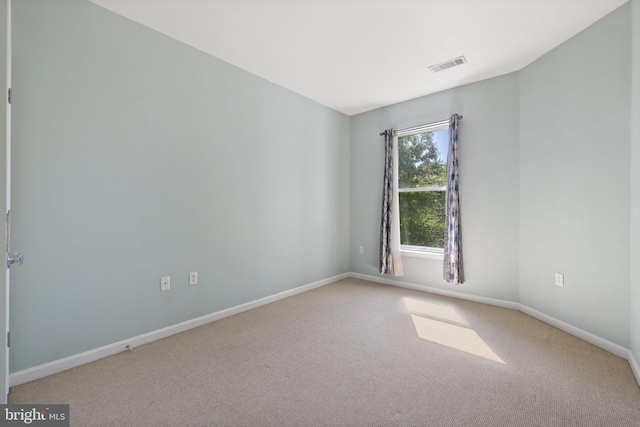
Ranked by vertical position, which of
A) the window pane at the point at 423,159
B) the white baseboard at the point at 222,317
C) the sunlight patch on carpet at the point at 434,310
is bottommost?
the sunlight patch on carpet at the point at 434,310

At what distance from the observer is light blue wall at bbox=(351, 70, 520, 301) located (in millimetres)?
3102

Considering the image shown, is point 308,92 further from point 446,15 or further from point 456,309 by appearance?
point 456,309

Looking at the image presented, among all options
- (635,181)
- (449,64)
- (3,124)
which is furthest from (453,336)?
(3,124)

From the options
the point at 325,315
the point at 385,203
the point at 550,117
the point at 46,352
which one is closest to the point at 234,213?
the point at 325,315

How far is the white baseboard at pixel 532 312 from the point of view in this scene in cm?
215

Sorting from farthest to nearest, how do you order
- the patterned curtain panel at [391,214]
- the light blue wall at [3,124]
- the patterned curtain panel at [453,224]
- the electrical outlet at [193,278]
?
the patterned curtain panel at [391,214]
the patterned curtain panel at [453,224]
the electrical outlet at [193,278]
the light blue wall at [3,124]

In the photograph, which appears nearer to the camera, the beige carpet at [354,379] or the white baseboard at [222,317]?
the beige carpet at [354,379]

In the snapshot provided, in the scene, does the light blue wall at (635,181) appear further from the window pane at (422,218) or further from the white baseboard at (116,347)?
the white baseboard at (116,347)

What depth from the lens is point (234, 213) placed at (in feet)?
9.58

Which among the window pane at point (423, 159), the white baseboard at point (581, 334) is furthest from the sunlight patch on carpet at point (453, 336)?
the window pane at point (423, 159)

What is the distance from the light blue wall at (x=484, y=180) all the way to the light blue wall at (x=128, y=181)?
6.41ft

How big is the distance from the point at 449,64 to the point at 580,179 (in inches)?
64.1

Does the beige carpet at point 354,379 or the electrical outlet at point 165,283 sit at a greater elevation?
the electrical outlet at point 165,283

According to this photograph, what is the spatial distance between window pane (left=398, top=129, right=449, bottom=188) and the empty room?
4.1 inches
